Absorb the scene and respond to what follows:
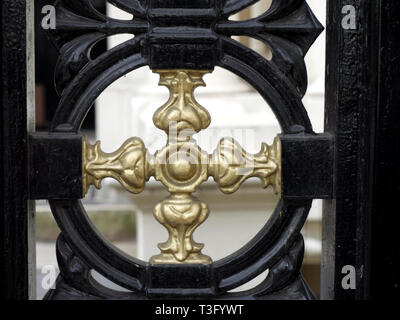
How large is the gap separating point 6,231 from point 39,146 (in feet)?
0.48

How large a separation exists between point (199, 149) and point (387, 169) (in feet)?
0.98

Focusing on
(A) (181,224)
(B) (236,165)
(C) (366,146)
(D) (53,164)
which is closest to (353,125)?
(C) (366,146)

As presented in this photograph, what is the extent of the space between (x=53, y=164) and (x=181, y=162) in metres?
0.20

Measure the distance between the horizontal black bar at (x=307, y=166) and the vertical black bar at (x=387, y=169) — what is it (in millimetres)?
75

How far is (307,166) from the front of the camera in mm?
1213

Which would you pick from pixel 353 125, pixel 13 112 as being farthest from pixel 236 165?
pixel 13 112

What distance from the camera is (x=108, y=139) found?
3.75m

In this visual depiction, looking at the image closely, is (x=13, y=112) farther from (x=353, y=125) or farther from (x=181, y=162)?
(x=353, y=125)

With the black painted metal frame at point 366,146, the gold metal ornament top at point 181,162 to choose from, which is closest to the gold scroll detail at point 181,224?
the gold metal ornament top at point 181,162

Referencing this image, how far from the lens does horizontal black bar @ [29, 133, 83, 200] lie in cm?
120

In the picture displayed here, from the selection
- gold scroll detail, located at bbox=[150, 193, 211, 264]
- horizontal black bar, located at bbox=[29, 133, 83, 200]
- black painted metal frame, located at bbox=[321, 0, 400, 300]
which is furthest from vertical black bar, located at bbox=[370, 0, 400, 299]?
horizontal black bar, located at bbox=[29, 133, 83, 200]

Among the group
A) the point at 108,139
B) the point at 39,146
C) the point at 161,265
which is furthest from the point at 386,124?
the point at 108,139

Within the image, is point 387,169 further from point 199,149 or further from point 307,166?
point 199,149

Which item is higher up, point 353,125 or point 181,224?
point 353,125
